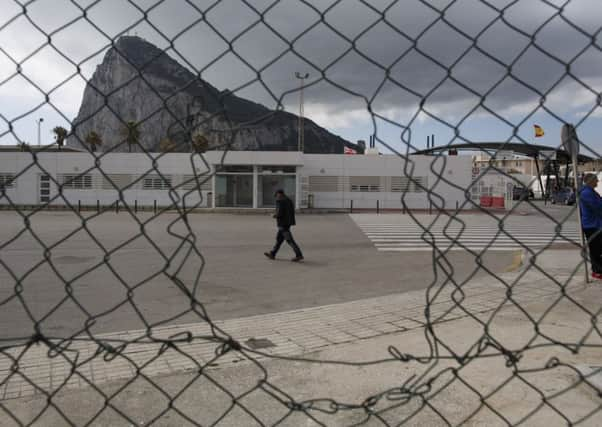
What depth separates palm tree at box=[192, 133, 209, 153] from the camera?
1.60 meters

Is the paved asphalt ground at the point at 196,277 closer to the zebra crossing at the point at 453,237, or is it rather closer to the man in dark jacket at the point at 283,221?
the man in dark jacket at the point at 283,221

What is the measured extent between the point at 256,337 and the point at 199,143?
364 cm

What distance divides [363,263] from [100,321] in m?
5.97

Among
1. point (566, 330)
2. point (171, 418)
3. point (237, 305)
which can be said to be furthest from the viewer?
point (237, 305)

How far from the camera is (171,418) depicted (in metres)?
3.05

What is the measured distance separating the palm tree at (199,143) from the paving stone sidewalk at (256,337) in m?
1.48

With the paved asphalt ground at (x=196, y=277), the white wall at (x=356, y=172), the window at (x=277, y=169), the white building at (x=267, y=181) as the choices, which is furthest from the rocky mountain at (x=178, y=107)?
the white wall at (x=356, y=172)

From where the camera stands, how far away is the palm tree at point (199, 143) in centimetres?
160

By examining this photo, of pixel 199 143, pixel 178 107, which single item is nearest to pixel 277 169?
pixel 178 107

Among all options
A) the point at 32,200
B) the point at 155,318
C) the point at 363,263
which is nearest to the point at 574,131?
the point at 155,318

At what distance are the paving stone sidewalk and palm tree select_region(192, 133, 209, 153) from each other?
1.48m

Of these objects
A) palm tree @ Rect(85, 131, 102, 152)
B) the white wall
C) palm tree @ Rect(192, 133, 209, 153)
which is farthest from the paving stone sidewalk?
the white wall

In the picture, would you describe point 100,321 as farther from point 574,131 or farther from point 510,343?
point 574,131

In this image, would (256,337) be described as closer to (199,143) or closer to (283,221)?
(199,143)
